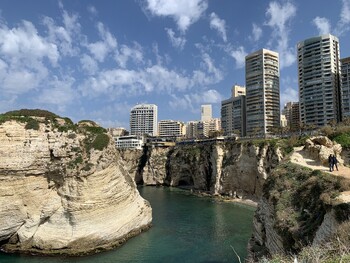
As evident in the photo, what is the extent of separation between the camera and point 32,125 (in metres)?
27.4

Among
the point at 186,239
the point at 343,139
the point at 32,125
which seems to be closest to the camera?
the point at 343,139

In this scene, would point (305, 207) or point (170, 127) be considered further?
point (170, 127)

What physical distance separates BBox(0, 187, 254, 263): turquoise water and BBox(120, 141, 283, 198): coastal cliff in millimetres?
9252

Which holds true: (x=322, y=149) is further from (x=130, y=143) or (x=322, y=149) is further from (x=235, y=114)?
(x=235, y=114)

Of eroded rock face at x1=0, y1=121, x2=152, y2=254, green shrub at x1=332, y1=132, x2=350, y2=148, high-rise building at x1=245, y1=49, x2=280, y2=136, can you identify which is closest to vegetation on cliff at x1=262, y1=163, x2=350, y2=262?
green shrub at x1=332, y1=132, x2=350, y2=148

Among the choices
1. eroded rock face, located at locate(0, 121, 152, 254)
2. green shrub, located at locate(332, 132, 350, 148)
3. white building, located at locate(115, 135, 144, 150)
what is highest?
white building, located at locate(115, 135, 144, 150)

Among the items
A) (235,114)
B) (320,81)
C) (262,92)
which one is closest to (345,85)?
(320,81)

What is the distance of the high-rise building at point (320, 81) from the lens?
78.3 m

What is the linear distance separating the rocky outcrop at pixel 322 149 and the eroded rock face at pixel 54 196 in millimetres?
18337

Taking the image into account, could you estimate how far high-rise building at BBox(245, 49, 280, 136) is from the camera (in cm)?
9088

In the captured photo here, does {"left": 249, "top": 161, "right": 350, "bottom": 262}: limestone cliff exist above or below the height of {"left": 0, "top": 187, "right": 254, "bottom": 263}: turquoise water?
above

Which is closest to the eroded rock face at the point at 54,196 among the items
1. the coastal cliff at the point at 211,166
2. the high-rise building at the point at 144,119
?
the coastal cliff at the point at 211,166

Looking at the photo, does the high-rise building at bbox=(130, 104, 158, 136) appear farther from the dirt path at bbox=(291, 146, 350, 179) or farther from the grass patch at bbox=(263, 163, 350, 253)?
the grass patch at bbox=(263, 163, 350, 253)

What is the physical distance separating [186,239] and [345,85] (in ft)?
210
